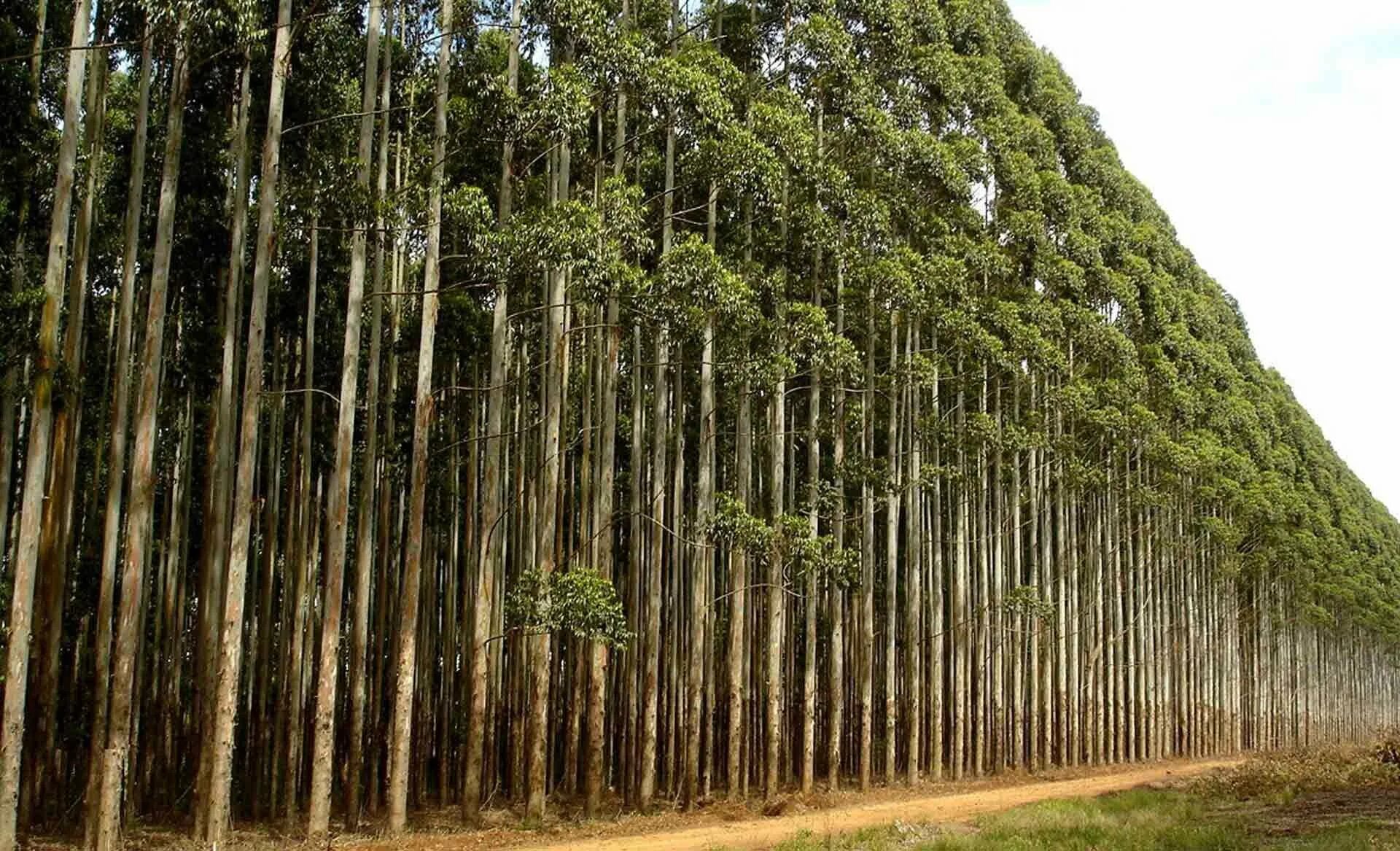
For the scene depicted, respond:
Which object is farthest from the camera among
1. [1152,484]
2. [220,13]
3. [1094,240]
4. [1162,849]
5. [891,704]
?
[1152,484]

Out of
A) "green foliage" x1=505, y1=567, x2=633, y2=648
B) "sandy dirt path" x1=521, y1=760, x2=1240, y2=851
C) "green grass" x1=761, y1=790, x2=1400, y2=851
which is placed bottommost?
"sandy dirt path" x1=521, y1=760, x2=1240, y2=851

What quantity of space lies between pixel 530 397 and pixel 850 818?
13.1 meters

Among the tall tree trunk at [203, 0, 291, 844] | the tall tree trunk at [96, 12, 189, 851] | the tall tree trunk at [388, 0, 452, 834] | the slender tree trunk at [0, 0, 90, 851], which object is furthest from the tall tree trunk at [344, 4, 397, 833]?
the slender tree trunk at [0, 0, 90, 851]

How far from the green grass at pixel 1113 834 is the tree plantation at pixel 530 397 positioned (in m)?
4.74

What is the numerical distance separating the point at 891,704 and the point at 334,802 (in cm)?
1123

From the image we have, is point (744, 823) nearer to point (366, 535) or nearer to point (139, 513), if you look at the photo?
point (366, 535)

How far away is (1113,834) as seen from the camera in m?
14.8

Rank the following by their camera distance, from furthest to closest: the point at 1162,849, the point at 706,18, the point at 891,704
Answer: the point at 891,704, the point at 706,18, the point at 1162,849

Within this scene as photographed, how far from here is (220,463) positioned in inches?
641

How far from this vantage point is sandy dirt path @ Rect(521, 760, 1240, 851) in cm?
1547

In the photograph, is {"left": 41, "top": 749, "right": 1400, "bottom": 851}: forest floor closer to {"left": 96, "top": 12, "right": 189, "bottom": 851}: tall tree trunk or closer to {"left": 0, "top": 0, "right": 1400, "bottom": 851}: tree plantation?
{"left": 0, "top": 0, "right": 1400, "bottom": 851}: tree plantation

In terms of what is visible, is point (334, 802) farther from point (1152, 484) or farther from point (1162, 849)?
point (1152, 484)

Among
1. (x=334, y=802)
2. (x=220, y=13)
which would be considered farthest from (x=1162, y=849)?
(x=334, y=802)

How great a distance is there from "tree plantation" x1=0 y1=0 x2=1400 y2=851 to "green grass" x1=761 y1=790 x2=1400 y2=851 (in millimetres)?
4738
